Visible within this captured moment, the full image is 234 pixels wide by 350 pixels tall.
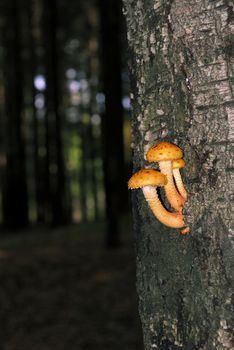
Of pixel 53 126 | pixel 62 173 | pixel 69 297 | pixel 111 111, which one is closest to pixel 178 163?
pixel 69 297

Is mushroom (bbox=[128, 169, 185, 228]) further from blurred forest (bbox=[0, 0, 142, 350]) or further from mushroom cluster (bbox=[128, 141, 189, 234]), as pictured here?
blurred forest (bbox=[0, 0, 142, 350])

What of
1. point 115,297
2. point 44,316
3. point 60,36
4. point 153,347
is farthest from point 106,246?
point 60,36

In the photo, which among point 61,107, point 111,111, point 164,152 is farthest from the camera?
point 61,107

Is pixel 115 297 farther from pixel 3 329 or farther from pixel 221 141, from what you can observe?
pixel 221 141

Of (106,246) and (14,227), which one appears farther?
(14,227)

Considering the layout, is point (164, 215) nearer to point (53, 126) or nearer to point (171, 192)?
point (171, 192)

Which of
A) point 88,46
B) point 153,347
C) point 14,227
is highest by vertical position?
point 88,46

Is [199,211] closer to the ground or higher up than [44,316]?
higher up
